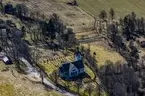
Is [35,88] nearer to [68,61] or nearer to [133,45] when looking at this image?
[68,61]

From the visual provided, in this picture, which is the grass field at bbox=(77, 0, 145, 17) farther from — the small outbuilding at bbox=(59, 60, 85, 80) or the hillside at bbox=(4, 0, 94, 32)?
the small outbuilding at bbox=(59, 60, 85, 80)

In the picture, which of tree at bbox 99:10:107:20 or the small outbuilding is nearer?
the small outbuilding

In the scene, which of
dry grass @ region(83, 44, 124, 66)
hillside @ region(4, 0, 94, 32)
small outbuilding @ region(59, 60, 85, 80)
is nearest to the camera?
small outbuilding @ region(59, 60, 85, 80)

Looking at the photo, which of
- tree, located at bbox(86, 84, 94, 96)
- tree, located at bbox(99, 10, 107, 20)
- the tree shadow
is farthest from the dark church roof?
tree, located at bbox(99, 10, 107, 20)

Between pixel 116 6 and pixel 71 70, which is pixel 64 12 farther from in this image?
pixel 71 70

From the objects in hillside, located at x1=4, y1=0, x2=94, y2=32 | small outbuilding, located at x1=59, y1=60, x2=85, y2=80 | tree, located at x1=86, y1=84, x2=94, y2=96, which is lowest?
tree, located at x1=86, y1=84, x2=94, y2=96

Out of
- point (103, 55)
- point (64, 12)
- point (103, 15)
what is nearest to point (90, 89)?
point (103, 55)

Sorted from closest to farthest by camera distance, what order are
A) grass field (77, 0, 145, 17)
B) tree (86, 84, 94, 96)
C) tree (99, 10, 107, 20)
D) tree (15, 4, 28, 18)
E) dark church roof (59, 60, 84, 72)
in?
tree (86, 84, 94, 96) < dark church roof (59, 60, 84, 72) < tree (15, 4, 28, 18) < tree (99, 10, 107, 20) < grass field (77, 0, 145, 17)

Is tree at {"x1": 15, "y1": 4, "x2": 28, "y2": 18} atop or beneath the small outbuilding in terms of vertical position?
atop

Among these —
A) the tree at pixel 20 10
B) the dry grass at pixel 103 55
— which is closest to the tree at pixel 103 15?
the dry grass at pixel 103 55
